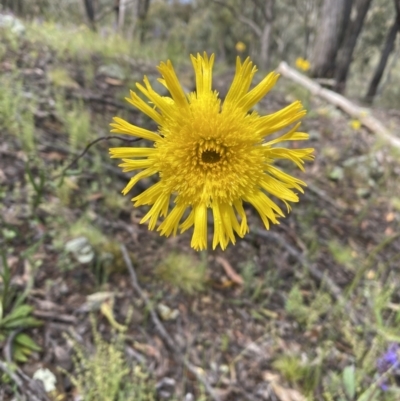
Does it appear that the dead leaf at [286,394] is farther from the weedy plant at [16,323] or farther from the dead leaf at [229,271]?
the weedy plant at [16,323]

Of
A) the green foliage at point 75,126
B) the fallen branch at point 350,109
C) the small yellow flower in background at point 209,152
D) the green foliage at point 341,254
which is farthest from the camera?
the fallen branch at point 350,109

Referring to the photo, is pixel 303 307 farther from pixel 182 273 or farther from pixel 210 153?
pixel 210 153

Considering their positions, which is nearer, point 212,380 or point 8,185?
point 212,380

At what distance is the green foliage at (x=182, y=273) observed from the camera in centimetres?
285

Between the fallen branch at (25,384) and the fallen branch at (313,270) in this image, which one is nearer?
the fallen branch at (25,384)

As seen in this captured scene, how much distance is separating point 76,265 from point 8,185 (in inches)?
37.9

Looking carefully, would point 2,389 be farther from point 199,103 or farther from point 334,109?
point 334,109

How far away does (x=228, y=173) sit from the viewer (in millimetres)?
1556

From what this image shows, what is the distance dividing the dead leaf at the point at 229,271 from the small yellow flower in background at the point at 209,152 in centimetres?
160

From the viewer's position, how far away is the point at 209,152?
5.16 feet

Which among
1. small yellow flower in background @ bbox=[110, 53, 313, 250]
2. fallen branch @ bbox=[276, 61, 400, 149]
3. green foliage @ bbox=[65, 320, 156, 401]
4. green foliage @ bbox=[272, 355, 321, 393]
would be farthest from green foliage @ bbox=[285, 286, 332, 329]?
fallen branch @ bbox=[276, 61, 400, 149]

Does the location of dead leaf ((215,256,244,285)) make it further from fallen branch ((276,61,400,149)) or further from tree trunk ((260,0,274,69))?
tree trunk ((260,0,274,69))

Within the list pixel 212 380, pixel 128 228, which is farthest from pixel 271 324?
pixel 128 228

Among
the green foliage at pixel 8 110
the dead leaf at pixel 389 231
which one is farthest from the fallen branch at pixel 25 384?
the dead leaf at pixel 389 231
